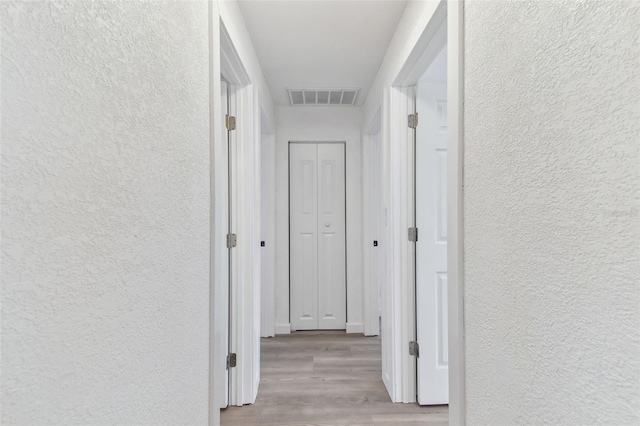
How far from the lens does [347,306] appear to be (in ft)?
12.1

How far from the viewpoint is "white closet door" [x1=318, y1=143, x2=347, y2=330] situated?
3740mm

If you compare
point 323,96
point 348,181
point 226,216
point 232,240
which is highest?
point 323,96

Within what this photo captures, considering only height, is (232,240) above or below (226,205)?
below

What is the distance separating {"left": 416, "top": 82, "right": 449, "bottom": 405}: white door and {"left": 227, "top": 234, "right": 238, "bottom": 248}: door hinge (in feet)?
3.61

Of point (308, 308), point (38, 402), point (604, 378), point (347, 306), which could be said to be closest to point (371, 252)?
point (347, 306)

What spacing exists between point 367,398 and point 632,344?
2.00m

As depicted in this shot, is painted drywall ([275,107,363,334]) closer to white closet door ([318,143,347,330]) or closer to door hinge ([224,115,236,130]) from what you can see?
white closet door ([318,143,347,330])

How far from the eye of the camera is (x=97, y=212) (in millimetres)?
687

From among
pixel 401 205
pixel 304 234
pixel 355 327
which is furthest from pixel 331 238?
pixel 401 205

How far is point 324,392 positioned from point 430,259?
44.0 inches

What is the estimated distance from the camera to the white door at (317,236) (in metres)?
3.74

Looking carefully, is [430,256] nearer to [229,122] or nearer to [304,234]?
[229,122]

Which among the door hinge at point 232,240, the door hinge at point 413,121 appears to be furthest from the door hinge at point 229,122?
the door hinge at point 413,121

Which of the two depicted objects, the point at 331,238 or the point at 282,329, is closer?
the point at 282,329
